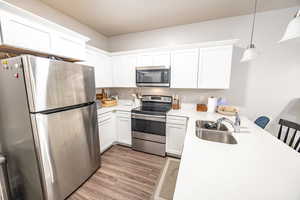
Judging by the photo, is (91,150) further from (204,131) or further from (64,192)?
(204,131)

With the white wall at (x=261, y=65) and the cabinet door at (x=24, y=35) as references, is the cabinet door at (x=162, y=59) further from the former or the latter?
the cabinet door at (x=24, y=35)

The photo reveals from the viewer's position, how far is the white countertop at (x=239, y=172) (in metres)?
0.57

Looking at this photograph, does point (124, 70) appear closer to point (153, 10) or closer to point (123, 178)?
point (153, 10)

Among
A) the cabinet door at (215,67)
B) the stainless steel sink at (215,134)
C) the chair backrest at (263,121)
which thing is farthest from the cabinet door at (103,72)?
the chair backrest at (263,121)

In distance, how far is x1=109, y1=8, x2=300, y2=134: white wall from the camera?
1.95 meters

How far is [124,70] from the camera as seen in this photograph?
8.83ft

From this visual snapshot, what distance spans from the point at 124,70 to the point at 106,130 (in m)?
1.41

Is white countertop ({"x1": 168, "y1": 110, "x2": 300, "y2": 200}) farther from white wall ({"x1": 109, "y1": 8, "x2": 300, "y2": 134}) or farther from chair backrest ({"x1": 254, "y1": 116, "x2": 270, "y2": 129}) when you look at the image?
white wall ({"x1": 109, "y1": 8, "x2": 300, "y2": 134})

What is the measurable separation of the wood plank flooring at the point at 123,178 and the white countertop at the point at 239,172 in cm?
110

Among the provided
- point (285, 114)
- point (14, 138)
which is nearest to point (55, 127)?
point (14, 138)

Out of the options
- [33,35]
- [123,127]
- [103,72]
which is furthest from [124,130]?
[33,35]

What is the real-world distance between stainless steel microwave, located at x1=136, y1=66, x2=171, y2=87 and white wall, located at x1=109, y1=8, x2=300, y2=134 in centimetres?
74

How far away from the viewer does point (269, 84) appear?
81.9 inches

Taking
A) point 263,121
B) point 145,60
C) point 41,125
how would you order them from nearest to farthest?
point 41,125
point 263,121
point 145,60
